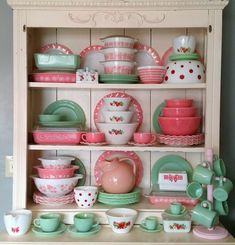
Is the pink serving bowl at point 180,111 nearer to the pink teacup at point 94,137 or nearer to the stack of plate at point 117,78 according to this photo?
the stack of plate at point 117,78

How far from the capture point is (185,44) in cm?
164

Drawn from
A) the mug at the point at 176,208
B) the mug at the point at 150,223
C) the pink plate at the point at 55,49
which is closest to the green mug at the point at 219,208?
the mug at the point at 176,208

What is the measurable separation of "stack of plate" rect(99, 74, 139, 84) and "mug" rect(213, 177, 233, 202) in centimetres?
55

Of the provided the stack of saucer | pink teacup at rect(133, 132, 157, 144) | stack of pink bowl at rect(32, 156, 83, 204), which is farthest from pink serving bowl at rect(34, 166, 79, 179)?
the stack of saucer

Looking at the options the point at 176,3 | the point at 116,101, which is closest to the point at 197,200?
the point at 116,101

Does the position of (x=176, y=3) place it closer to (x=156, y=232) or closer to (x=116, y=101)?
(x=116, y=101)

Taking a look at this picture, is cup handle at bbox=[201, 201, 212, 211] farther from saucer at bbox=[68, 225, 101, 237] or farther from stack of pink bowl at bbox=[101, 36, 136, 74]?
stack of pink bowl at bbox=[101, 36, 136, 74]

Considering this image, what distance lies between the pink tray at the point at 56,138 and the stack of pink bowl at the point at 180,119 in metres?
0.39

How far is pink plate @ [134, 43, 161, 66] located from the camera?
1.79m

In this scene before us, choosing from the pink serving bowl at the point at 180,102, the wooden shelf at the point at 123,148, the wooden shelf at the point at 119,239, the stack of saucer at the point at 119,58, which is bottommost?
the wooden shelf at the point at 119,239

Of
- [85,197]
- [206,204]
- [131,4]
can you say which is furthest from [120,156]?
[131,4]

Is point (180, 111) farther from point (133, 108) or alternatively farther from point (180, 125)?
point (133, 108)

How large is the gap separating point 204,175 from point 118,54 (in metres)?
0.63

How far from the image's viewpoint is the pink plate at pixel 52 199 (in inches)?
64.4
